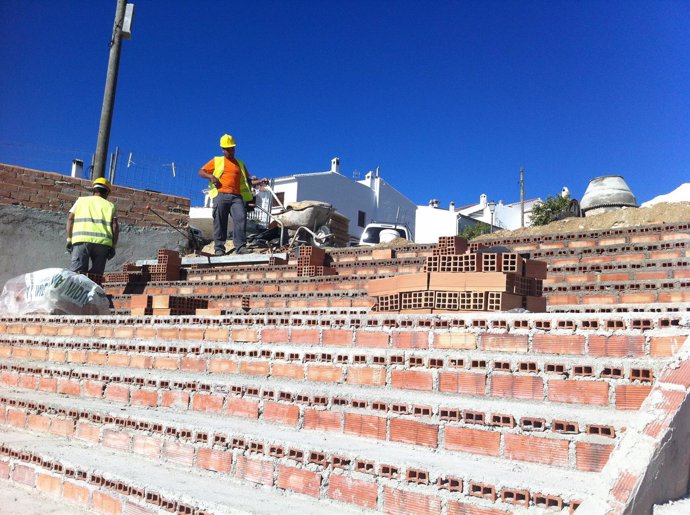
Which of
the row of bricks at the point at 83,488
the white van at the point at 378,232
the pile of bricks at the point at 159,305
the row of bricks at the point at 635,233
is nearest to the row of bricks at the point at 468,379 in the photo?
the row of bricks at the point at 83,488

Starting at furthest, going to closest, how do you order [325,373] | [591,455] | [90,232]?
[90,232] → [325,373] → [591,455]

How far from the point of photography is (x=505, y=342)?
303cm

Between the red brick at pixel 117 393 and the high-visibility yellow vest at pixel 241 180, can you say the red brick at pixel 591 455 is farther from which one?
the high-visibility yellow vest at pixel 241 180

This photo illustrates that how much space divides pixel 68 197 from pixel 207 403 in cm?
760

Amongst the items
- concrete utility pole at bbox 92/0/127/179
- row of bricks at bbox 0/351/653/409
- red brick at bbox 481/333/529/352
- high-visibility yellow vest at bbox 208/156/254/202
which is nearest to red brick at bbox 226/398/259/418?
row of bricks at bbox 0/351/653/409

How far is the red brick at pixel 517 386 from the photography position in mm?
2771

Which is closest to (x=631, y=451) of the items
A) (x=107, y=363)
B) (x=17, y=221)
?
(x=107, y=363)

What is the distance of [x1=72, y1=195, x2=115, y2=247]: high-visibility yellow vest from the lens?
24.9 ft

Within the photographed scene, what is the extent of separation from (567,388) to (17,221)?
30.7 ft

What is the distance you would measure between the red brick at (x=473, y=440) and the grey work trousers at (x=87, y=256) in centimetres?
632

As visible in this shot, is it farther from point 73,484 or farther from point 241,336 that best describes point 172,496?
point 241,336

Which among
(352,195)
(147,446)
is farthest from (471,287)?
(352,195)

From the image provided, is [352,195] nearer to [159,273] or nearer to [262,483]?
[159,273]

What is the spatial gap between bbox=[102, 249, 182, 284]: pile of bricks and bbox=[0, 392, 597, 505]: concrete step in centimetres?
418
